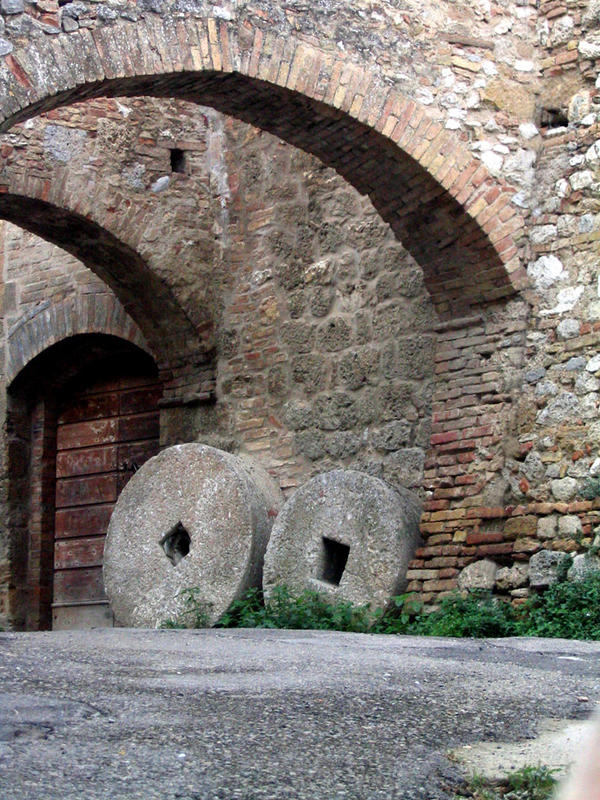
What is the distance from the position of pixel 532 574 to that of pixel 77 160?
155 inches

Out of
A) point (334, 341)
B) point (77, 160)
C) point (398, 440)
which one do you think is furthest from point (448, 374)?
point (77, 160)

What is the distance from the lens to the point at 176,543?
288 inches

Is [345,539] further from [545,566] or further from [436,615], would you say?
[545,566]

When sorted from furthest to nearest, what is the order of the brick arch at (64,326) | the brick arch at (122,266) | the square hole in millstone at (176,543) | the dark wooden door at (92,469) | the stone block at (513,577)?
the dark wooden door at (92,469) < the brick arch at (64,326) < the brick arch at (122,266) < the square hole in millstone at (176,543) < the stone block at (513,577)

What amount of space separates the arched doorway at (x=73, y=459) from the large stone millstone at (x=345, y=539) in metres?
2.67

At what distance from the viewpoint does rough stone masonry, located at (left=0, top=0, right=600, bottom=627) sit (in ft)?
19.5

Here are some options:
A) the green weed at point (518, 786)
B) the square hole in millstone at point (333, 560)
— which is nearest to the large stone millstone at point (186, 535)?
the square hole in millstone at point (333, 560)

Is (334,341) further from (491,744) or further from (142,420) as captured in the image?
(491,744)

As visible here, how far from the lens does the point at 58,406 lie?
9.85m

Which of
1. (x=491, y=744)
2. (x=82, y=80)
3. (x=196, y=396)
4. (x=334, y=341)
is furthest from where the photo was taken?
(x=196, y=396)

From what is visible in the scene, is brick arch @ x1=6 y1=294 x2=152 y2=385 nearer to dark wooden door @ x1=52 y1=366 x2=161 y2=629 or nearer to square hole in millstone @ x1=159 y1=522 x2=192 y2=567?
dark wooden door @ x1=52 y1=366 x2=161 y2=629

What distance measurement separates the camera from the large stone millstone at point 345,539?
639 centimetres

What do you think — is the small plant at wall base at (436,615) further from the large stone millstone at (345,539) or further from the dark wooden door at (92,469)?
the dark wooden door at (92,469)

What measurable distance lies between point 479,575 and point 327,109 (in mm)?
2444
